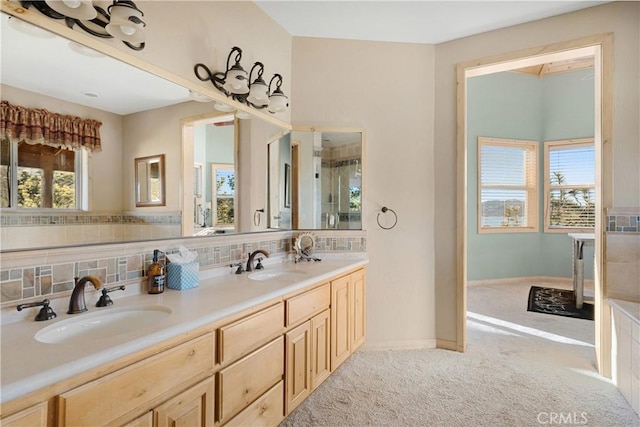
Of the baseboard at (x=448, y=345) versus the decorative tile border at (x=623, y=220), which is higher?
the decorative tile border at (x=623, y=220)

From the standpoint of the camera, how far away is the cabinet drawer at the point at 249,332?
1.31 m

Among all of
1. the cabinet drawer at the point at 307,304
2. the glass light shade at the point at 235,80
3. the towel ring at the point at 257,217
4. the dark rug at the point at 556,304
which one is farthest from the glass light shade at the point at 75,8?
the dark rug at the point at 556,304

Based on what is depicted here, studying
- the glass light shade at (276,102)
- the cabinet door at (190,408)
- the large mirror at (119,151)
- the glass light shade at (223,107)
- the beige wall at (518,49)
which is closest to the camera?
the cabinet door at (190,408)

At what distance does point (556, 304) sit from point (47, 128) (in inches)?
207

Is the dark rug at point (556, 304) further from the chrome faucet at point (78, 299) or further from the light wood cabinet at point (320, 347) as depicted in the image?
the chrome faucet at point (78, 299)

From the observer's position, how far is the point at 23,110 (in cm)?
120

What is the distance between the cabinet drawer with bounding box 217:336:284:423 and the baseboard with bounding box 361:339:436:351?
53.8 inches

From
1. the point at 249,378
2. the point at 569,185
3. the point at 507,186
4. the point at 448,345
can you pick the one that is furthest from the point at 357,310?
the point at 569,185

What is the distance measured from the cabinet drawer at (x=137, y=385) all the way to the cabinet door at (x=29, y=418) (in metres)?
0.03

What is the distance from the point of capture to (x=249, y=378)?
1.45 metres

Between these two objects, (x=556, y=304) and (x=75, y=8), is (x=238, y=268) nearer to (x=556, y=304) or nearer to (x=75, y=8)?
(x=75, y=8)

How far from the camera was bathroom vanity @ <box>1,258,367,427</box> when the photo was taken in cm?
81

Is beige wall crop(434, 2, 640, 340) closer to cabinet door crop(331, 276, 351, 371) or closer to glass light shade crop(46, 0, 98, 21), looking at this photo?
cabinet door crop(331, 276, 351, 371)

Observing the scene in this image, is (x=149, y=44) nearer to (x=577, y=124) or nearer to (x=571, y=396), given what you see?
(x=571, y=396)
